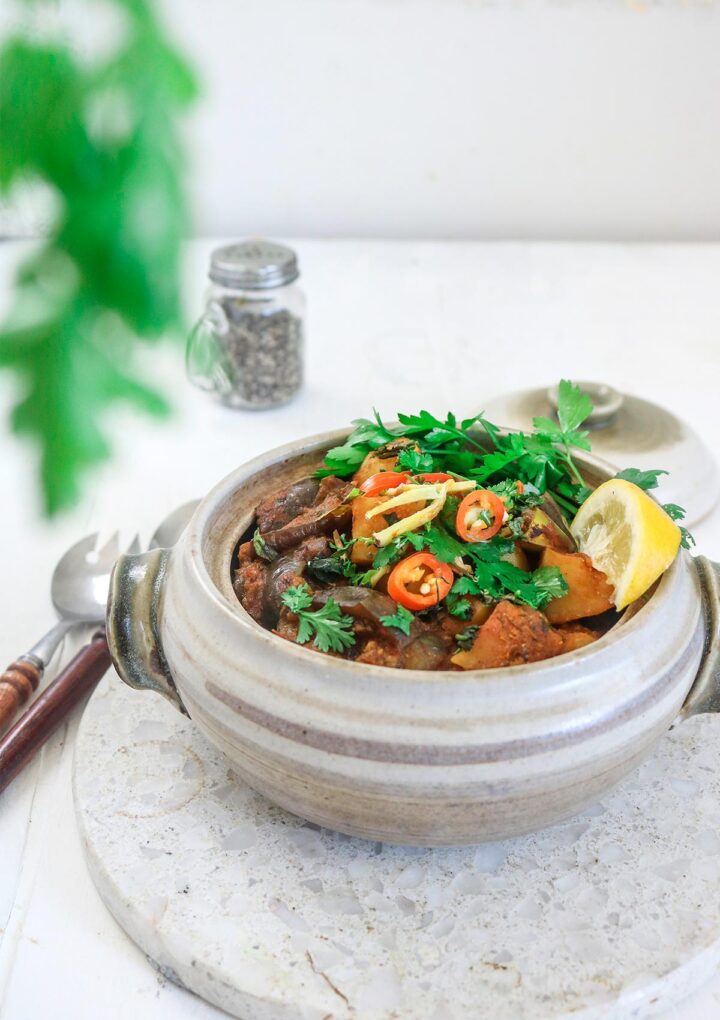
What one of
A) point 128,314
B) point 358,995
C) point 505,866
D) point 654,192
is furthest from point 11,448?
point 654,192

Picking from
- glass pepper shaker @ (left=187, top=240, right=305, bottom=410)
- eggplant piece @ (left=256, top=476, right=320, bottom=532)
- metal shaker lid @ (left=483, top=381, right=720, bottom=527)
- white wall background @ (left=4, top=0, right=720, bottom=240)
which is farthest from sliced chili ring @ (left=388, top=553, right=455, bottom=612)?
white wall background @ (left=4, top=0, right=720, bottom=240)

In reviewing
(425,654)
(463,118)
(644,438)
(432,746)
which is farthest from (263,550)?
(463,118)

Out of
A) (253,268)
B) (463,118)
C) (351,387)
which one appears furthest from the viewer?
(463,118)

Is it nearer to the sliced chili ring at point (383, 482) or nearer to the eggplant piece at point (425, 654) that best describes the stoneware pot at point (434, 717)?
the eggplant piece at point (425, 654)

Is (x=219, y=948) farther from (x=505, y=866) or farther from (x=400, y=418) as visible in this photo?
(x=400, y=418)

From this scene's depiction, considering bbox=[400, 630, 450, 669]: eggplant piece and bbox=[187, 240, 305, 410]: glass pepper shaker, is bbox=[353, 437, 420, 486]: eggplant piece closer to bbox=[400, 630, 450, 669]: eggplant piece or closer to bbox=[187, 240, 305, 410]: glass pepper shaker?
bbox=[400, 630, 450, 669]: eggplant piece

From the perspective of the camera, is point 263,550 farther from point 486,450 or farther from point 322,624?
point 486,450

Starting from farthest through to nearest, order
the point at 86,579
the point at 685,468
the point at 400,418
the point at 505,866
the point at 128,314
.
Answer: the point at 685,468, the point at 86,579, the point at 400,418, the point at 505,866, the point at 128,314
